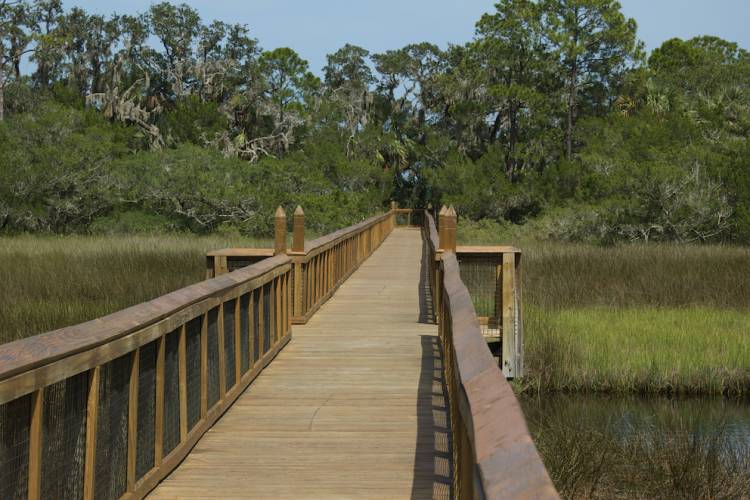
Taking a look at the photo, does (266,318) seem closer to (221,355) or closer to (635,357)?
(221,355)

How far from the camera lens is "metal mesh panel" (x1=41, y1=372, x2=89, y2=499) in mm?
3471

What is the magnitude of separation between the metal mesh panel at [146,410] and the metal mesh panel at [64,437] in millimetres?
734

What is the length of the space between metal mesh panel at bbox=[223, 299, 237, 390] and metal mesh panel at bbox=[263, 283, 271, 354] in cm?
137

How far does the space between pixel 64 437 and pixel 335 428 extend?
2679 millimetres

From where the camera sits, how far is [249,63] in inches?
2031

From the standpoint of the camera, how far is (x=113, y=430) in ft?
13.7

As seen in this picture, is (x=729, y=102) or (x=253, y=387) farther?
(x=729, y=102)

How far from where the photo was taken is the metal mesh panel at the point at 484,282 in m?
10.5

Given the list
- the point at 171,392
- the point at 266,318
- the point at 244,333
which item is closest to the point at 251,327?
the point at 244,333

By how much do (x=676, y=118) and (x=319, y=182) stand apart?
1366cm

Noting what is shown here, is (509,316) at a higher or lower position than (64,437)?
lower

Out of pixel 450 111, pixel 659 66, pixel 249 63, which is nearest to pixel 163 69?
pixel 249 63

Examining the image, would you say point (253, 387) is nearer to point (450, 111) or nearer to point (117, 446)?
point (117, 446)

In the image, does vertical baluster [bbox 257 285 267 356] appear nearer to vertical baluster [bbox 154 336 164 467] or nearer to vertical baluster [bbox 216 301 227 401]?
vertical baluster [bbox 216 301 227 401]
